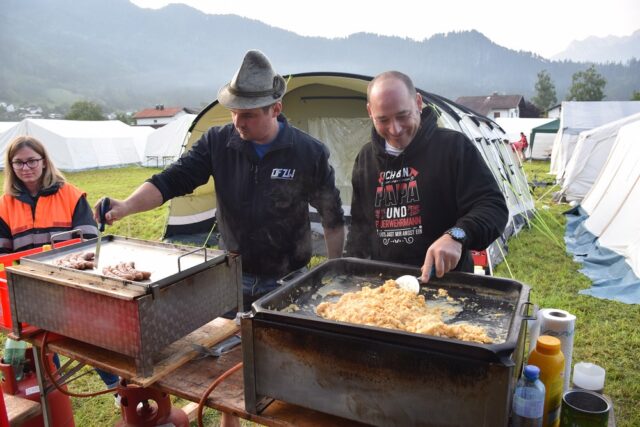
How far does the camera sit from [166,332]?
183 centimetres

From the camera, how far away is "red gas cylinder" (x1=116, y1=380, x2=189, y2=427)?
7.47ft

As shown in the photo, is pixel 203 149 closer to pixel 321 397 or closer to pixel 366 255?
pixel 366 255

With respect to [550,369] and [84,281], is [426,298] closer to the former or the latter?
[550,369]

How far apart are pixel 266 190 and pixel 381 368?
1612 millimetres

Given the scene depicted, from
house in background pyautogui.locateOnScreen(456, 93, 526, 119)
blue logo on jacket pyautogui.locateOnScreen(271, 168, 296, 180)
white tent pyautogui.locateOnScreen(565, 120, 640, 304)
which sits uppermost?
house in background pyautogui.locateOnScreen(456, 93, 526, 119)

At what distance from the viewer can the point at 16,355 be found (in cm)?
283

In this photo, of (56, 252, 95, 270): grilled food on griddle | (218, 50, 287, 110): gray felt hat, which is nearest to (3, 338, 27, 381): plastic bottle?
(56, 252, 95, 270): grilled food on griddle

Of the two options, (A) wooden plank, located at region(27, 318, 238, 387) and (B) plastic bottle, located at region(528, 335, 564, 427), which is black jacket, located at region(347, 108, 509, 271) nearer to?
(B) plastic bottle, located at region(528, 335, 564, 427)

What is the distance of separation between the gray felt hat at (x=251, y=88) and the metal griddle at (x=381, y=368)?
122cm

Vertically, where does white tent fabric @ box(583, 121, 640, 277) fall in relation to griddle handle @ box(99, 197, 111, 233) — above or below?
below

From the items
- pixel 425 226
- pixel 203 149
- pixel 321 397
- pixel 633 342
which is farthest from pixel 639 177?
pixel 321 397

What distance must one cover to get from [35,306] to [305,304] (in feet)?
4.04

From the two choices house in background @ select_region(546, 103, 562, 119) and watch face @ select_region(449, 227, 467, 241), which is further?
house in background @ select_region(546, 103, 562, 119)

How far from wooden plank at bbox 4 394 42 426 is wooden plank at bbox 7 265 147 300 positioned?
118 centimetres
